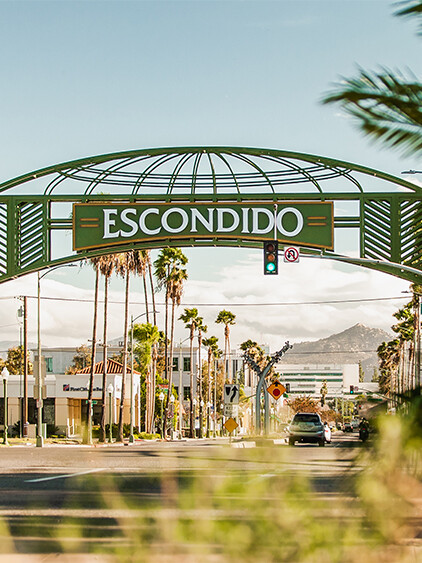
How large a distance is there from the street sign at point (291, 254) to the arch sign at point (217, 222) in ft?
0.96

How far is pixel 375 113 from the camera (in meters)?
3.21

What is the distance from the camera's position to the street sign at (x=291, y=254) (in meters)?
26.7

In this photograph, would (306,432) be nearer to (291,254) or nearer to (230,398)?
(230,398)

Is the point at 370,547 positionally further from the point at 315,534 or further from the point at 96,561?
the point at 96,561

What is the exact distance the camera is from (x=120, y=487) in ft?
42.6

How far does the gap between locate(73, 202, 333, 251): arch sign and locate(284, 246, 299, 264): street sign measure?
29 cm

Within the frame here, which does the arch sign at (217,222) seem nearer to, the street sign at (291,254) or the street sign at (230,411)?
the street sign at (291,254)

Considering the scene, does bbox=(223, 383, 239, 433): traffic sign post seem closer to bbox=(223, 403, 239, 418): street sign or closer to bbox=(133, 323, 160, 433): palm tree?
bbox=(223, 403, 239, 418): street sign

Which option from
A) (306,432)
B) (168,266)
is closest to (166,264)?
(168,266)

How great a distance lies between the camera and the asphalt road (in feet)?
13.3

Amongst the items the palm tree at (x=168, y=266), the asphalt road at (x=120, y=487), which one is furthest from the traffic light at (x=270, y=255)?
the palm tree at (x=168, y=266)

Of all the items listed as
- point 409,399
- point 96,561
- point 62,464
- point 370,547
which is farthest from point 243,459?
point 62,464

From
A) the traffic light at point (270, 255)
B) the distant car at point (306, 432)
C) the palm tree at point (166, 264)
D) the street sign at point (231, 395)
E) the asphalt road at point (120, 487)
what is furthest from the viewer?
the palm tree at point (166, 264)

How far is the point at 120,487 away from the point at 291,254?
1479cm
